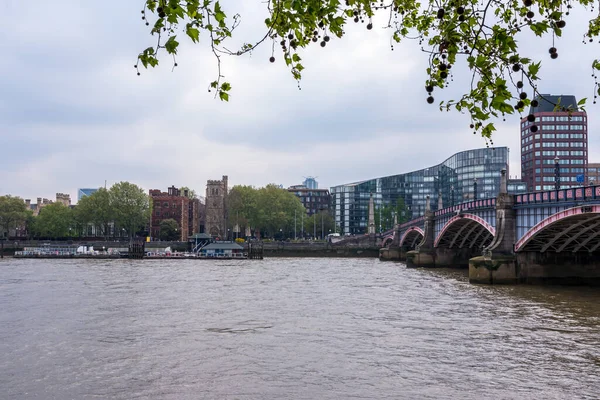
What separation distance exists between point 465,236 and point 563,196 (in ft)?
94.8

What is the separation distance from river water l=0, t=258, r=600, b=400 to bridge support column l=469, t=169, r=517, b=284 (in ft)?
19.3

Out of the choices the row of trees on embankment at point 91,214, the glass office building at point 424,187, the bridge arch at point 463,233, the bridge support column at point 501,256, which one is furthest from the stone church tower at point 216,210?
the bridge support column at point 501,256

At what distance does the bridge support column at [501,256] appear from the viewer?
4584 centimetres

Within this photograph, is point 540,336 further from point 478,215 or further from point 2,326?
point 478,215

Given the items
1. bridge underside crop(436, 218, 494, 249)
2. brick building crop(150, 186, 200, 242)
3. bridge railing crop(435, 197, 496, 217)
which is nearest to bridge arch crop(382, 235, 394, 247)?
bridge underside crop(436, 218, 494, 249)

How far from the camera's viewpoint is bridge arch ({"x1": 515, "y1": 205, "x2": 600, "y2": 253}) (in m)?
38.1

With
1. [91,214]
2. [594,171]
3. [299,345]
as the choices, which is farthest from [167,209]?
[299,345]

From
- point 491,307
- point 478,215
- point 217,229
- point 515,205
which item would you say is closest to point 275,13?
point 491,307

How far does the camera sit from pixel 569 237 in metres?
45.8

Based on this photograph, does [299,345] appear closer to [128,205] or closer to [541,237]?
[541,237]

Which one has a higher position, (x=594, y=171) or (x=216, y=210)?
(x=594, y=171)

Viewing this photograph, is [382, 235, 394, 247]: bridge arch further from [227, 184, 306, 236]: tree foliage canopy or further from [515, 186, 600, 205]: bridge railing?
[515, 186, 600, 205]: bridge railing

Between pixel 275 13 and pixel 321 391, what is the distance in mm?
11481

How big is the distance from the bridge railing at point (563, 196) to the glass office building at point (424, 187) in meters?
109
